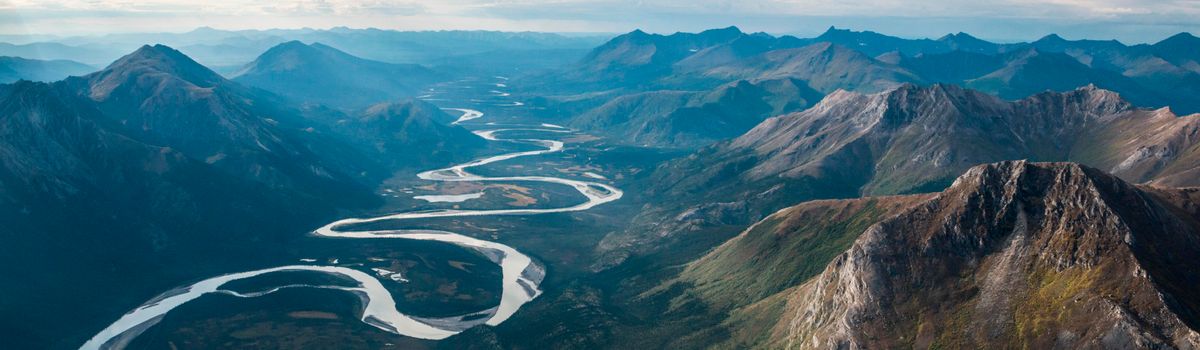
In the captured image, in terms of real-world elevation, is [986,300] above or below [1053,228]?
below

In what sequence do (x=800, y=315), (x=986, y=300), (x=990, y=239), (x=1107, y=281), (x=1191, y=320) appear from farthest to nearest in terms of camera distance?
(x=800, y=315)
(x=990, y=239)
(x=986, y=300)
(x=1107, y=281)
(x=1191, y=320)

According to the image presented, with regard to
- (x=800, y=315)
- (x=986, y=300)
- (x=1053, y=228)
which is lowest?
(x=800, y=315)

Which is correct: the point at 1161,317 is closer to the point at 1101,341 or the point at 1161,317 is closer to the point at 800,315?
the point at 1101,341

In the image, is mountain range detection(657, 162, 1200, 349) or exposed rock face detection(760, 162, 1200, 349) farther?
mountain range detection(657, 162, 1200, 349)

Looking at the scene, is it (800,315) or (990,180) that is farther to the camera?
(800,315)

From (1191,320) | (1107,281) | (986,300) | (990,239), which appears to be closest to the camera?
(1191,320)

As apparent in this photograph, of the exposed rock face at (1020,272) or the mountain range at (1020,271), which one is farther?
the mountain range at (1020,271)

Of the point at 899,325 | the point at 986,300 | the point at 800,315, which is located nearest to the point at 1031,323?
the point at 986,300

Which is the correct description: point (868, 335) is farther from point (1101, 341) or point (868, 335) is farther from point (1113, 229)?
point (1113, 229)
